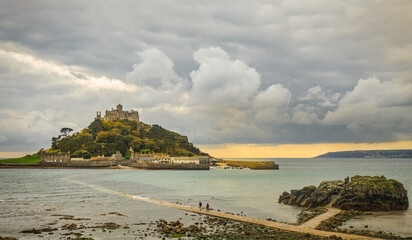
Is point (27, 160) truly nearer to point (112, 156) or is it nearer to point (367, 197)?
point (112, 156)

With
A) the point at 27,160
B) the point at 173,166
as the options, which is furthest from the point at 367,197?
the point at 27,160

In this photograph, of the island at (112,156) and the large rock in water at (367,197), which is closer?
the large rock in water at (367,197)

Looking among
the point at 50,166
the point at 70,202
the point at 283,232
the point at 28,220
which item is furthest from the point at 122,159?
the point at 283,232

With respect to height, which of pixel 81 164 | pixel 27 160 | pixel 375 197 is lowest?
pixel 81 164

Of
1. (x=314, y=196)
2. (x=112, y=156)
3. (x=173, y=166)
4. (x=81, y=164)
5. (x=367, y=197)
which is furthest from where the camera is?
(x=112, y=156)

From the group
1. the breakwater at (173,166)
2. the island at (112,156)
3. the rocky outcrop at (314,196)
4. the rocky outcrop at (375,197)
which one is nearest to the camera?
the rocky outcrop at (375,197)

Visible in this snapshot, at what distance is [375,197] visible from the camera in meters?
38.0

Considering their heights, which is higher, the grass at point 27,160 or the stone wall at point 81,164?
the grass at point 27,160

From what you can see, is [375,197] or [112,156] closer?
[375,197]

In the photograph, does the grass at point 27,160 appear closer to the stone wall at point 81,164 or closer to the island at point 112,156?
the island at point 112,156

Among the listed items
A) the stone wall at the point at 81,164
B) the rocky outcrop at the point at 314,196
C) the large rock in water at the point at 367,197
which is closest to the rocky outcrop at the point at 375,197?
the large rock in water at the point at 367,197

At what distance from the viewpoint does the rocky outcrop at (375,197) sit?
3741 cm

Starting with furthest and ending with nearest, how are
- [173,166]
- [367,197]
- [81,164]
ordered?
1. [81,164]
2. [173,166]
3. [367,197]

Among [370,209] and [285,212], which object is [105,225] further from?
[370,209]
